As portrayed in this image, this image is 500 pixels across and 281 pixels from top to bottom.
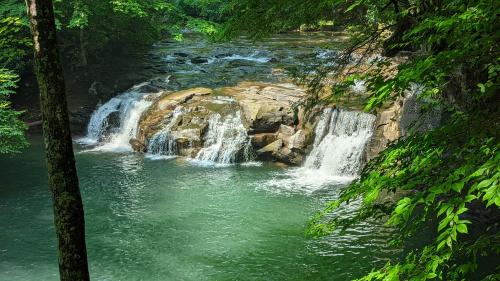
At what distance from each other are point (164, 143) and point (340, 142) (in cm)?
719

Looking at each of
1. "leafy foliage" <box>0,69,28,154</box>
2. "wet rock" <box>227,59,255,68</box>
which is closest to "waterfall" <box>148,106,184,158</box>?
"leafy foliage" <box>0,69,28,154</box>

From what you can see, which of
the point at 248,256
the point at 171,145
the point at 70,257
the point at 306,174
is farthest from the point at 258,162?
the point at 70,257

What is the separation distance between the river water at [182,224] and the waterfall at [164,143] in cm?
78

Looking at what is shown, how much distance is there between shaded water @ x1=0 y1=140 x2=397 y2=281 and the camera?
10680 millimetres

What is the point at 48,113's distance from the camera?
15.1 ft

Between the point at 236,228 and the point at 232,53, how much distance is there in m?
18.7

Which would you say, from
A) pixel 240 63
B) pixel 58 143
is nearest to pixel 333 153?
pixel 240 63

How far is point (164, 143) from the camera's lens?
805 inches

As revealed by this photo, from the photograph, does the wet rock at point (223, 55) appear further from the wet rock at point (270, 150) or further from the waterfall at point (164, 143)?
the wet rock at point (270, 150)

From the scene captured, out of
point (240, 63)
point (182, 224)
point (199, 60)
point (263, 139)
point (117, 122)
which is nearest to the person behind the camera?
point (182, 224)

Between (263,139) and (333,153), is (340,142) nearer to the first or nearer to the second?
(333,153)

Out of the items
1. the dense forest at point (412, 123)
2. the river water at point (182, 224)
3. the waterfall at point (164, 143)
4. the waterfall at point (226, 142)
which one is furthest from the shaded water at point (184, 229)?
the waterfall at point (164, 143)

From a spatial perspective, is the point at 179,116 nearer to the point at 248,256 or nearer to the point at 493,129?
the point at 248,256

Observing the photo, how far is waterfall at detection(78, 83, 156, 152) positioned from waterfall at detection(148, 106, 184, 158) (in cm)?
177
